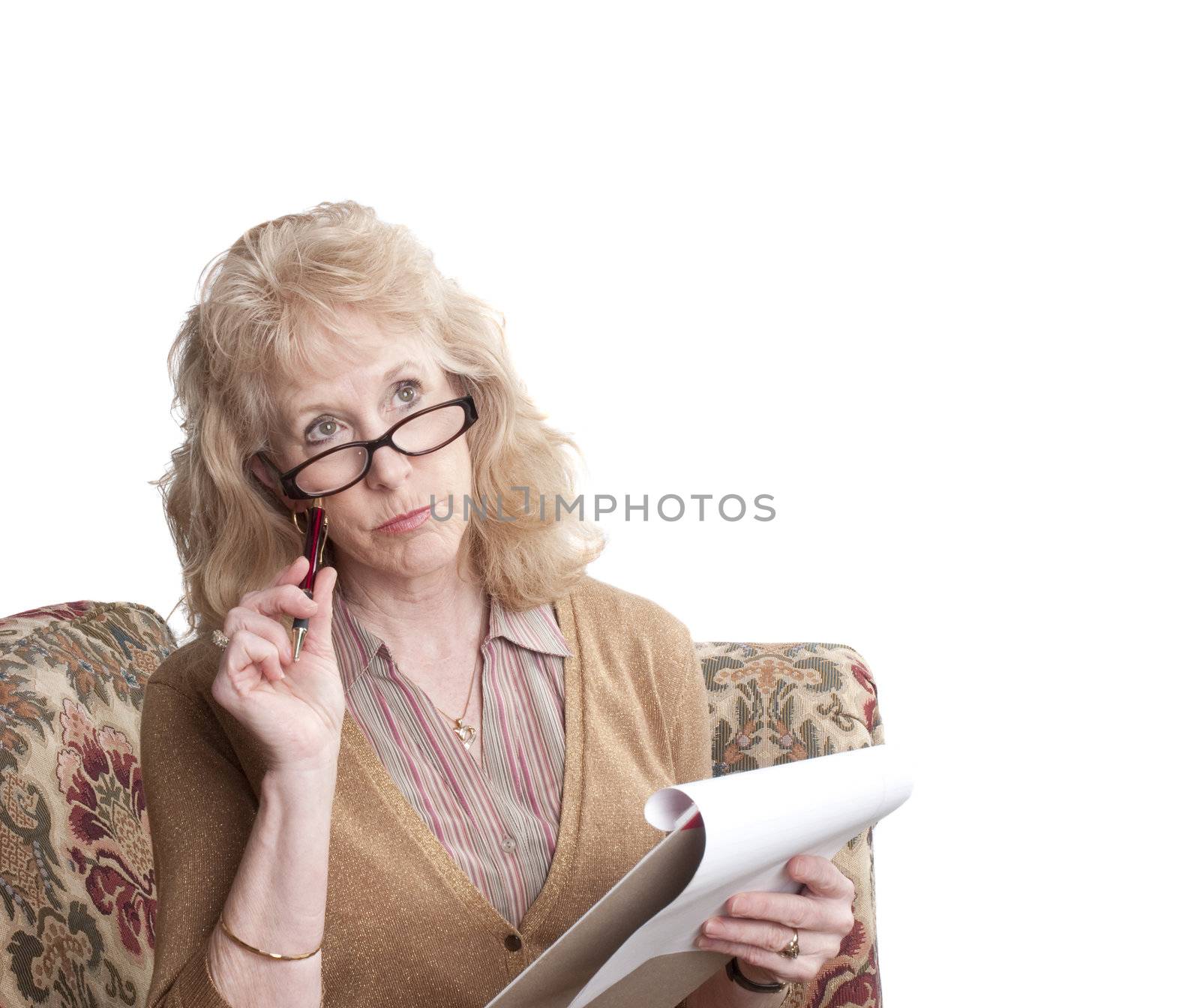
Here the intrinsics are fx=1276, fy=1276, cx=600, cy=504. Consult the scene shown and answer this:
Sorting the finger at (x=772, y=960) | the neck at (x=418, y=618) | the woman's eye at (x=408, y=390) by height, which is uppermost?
the woman's eye at (x=408, y=390)

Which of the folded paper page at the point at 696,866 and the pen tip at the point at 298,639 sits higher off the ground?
the pen tip at the point at 298,639

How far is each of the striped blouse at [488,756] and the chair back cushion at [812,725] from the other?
0.45 m

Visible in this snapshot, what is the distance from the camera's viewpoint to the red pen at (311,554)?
142 cm

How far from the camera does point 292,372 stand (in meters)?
1.54

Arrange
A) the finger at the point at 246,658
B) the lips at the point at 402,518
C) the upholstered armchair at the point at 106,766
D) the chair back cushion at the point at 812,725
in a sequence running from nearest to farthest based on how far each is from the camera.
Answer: the finger at the point at 246,658, the lips at the point at 402,518, the upholstered armchair at the point at 106,766, the chair back cushion at the point at 812,725

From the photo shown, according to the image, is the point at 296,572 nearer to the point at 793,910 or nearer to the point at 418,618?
the point at 418,618

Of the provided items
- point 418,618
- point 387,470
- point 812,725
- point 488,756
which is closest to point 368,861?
point 488,756

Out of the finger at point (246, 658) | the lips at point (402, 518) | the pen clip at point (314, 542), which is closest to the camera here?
the finger at point (246, 658)

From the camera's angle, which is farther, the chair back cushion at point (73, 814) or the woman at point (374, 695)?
the chair back cushion at point (73, 814)

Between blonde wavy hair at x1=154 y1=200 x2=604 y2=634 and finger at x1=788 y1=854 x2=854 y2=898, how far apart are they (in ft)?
1.82

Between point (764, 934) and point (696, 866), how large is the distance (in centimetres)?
32

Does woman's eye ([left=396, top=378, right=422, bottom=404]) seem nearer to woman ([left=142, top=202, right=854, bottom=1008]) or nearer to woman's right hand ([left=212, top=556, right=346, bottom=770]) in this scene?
woman ([left=142, top=202, right=854, bottom=1008])

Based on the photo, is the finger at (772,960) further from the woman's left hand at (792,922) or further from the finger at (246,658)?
Result: the finger at (246,658)

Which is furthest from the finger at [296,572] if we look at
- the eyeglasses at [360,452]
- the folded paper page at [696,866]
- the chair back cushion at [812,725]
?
the chair back cushion at [812,725]
